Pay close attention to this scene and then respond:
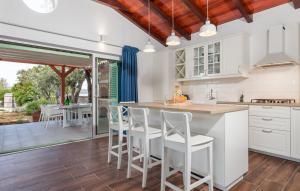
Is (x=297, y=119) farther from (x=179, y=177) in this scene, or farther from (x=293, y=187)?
(x=179, y=177)

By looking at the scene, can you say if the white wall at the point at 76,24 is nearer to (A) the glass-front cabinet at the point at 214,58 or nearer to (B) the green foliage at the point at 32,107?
(A) the glass-front cabinet at the point at 214,58

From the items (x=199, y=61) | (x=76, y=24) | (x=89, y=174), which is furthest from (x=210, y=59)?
(x=89, y=174)

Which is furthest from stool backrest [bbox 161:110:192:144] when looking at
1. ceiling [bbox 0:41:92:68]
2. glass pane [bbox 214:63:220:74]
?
ceiling [bbox 0:41:92:68]

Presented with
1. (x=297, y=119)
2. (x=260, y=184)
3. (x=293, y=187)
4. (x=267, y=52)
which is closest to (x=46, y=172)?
(x=260, y=184)

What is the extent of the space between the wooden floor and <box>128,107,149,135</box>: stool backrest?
27.0 inches

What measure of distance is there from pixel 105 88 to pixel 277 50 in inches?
154

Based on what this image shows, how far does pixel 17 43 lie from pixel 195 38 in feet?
13.8

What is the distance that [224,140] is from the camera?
1955 mm

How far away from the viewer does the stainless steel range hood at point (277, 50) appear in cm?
314

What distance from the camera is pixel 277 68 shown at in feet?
11.4

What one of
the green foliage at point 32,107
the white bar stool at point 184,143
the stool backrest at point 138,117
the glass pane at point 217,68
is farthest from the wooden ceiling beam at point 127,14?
the green foliage at point 32,107

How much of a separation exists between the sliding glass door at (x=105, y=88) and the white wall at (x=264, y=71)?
104 inches

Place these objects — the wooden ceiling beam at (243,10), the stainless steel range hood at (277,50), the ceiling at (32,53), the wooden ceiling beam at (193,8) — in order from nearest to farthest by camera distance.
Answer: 1. the stainless steel range hood at (277,50)
2. the wooden ceiling beam at (243,10)
3. the ceiling at (32,53)
4. the wooden ceiling beam at (193,8)

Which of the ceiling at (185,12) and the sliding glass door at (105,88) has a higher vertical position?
the ceiling at (185,12)
